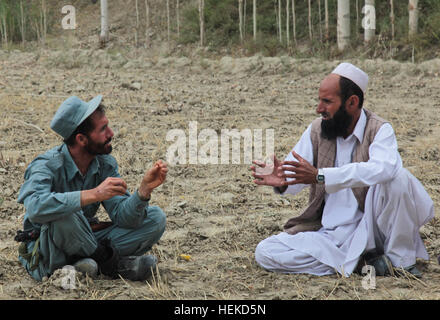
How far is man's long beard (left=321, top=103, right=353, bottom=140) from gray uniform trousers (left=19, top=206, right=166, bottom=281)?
1.12 metres

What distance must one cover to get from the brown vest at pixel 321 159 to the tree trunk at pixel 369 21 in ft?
34.5

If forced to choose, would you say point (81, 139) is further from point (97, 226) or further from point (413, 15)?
point (413, 15)

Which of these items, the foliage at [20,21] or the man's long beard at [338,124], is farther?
the foliage at [20,21]

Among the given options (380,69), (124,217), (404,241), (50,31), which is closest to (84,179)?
(124,217)

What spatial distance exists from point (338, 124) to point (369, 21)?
37.4ft

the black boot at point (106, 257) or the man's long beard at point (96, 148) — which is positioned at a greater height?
the man's long beard at point (96, 148)

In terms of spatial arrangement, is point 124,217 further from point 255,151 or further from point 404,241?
point 255,151

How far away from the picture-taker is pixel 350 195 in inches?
151

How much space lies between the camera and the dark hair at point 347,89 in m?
3.71

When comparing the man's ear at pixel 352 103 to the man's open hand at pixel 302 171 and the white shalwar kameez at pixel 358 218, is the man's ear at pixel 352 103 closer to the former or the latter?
the white shalwar kameez at pixel 358 218
